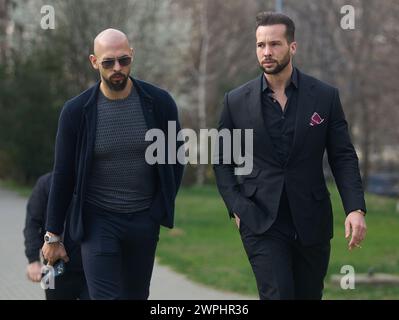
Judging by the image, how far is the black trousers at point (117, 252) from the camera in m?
4.88

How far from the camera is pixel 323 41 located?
111ft

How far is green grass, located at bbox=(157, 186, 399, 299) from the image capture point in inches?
385

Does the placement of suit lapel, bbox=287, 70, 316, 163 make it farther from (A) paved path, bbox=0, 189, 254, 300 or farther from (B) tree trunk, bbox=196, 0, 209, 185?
(B) tree trunk, bbox=196, 0, 209, 185

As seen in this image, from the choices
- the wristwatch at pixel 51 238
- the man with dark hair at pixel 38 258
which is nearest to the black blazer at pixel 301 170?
the wristwatch at pixel 51 238

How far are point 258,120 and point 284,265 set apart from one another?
80 centimetres

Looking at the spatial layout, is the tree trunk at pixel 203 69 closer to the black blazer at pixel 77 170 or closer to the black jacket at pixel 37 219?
the black jacket at pixel 37 219

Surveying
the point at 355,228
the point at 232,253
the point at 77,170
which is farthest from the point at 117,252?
the point at 232,253

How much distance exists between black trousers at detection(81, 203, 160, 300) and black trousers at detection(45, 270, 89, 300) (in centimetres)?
64

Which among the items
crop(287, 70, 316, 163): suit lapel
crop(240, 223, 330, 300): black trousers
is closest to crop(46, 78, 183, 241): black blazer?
crop(240, 223, 330, 300): black trousers

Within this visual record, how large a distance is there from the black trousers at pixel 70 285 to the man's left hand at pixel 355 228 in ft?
6.07

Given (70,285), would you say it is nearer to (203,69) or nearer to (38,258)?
(38,258)

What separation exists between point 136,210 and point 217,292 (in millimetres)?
4830
